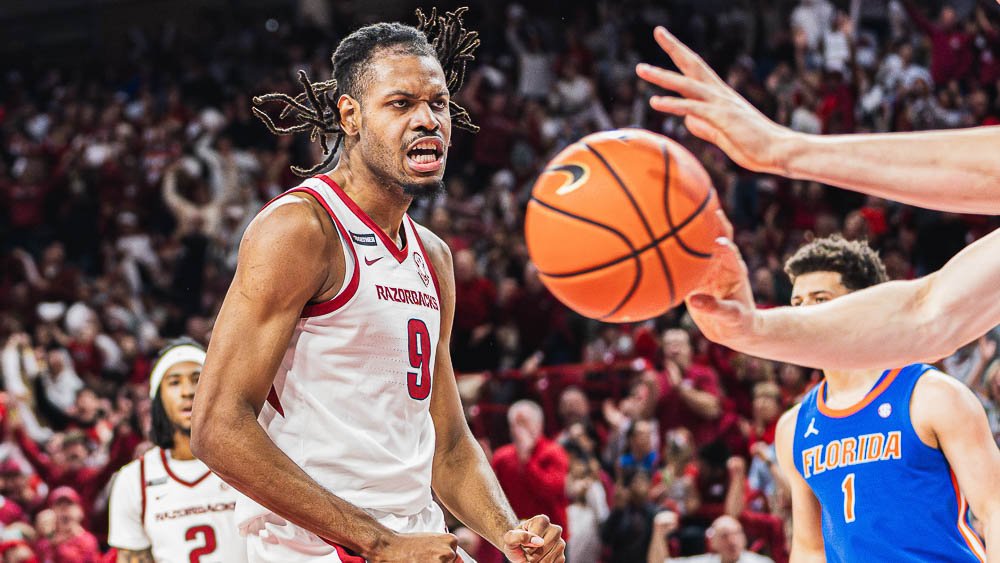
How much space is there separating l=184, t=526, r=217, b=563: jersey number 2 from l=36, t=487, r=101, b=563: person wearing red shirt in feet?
11.1

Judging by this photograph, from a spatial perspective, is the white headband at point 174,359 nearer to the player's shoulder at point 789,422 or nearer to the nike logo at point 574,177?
the player's shoulder at point 789,422

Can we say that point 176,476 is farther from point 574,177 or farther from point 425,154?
point 574,177

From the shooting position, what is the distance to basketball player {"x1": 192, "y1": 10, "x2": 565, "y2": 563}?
113 inches

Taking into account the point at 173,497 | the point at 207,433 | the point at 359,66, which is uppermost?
the point at 359,66

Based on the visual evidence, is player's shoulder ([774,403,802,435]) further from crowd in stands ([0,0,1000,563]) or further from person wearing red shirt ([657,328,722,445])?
person wearing red shirt ([657,328,722,445])

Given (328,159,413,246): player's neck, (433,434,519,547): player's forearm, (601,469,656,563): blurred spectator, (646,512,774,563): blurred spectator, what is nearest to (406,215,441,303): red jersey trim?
(328,159,413,246): player's neck

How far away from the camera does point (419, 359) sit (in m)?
3.21

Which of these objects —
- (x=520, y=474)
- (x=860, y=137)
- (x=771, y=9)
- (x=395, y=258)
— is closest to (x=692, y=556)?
(x=520, y=474)

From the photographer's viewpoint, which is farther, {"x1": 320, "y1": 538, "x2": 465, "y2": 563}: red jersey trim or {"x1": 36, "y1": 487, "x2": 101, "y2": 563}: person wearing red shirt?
{"x1": 36, "y1": 487, "x2": 101, "y2": 563}: person wearing red shirt

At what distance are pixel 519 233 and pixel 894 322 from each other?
9048 millimetres

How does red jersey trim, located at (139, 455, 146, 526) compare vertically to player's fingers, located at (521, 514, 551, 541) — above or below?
below


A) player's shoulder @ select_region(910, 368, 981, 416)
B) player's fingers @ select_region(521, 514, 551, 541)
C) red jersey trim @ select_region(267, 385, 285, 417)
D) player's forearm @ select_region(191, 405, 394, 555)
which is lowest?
player's fingers @ select_region(521, 514, 551, 541)

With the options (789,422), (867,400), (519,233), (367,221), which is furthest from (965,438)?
(519,233)

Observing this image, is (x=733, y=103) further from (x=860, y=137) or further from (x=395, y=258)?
(x=395, y=258)
